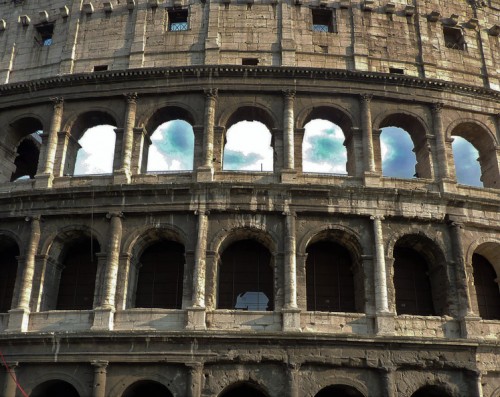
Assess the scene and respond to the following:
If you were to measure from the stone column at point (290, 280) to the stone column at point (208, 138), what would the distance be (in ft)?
8.58

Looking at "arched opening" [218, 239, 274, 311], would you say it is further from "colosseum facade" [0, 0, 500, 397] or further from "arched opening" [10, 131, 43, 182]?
"arched opening" [10, 131, 43, 182]

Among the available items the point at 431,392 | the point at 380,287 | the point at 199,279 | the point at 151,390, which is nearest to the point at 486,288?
the point at 431,392

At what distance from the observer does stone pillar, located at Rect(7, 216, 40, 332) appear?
645 inches

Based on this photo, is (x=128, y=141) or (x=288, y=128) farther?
(x=128, y=141)

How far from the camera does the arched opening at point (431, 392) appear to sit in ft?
52.5

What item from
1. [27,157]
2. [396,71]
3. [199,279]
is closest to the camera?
[199,279]

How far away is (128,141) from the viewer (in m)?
18.4

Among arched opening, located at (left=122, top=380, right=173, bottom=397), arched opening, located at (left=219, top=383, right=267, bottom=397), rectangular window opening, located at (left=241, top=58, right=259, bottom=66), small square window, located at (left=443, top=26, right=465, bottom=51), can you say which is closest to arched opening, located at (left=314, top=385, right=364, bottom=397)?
arched opening, located at (left=219, top=383, right=267, bottom=397)

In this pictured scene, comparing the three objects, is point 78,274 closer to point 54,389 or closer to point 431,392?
point 54,389

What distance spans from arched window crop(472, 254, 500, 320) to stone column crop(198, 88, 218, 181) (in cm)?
852

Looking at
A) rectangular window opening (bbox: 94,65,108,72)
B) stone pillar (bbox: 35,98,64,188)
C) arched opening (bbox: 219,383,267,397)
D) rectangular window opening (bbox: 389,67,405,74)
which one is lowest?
arched opening (bbox: 219,383,267,397)

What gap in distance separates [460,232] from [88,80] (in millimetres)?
12301

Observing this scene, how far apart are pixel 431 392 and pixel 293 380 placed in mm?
4064

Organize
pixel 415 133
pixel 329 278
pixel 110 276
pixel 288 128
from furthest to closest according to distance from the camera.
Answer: pixel 415 133 → pixel 288 128 → pixel 329 278 → pixel 110 276
